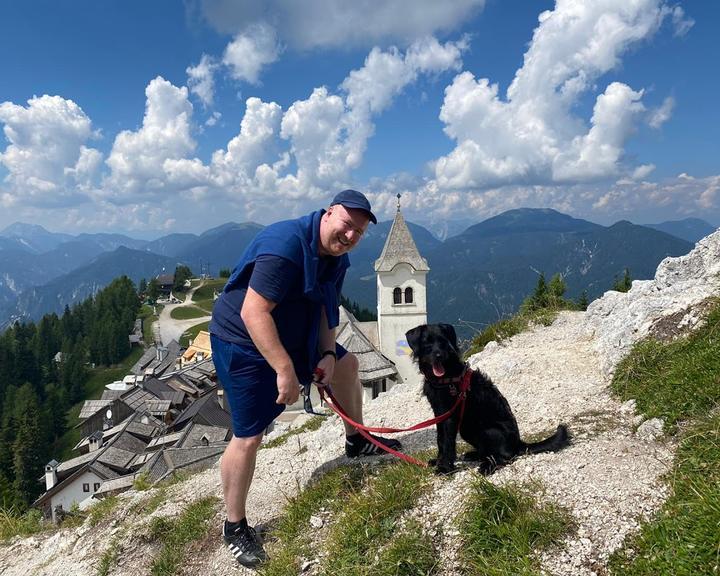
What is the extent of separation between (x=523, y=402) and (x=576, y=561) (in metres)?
3.36

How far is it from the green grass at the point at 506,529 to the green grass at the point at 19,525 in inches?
243

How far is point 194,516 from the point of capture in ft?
15.8

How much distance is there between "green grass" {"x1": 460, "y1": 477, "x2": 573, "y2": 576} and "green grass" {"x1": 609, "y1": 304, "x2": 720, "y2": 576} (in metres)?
0.42

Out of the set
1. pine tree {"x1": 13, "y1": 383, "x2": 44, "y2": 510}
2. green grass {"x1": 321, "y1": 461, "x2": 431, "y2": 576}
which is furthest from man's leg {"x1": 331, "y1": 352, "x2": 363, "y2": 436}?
pine tree {"x1": 13, "y1": 383, "x2": 44, "y2": 510}

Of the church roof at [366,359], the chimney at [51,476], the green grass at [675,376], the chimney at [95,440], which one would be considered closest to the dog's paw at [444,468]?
the green grass at [675,376]

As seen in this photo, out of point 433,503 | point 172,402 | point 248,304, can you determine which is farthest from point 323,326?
point 172,402

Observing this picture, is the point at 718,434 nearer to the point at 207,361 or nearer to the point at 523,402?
the point at 523,402

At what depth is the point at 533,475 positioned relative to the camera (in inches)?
146

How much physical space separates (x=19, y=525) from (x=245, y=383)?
501cm

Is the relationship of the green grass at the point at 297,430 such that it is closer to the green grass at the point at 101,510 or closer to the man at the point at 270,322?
the green grass at the point at 101,510

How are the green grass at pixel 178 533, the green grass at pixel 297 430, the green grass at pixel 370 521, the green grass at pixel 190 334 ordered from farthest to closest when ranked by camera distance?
the green grass at pixel 190 334 → the green grass at pixel 297 430 → the green grass at pixel 178 533 → the green grass at pixel 370 521

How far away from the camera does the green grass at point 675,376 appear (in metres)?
4.09

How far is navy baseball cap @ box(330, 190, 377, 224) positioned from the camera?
365 cm

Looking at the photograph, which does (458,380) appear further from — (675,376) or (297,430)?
(297,430)
